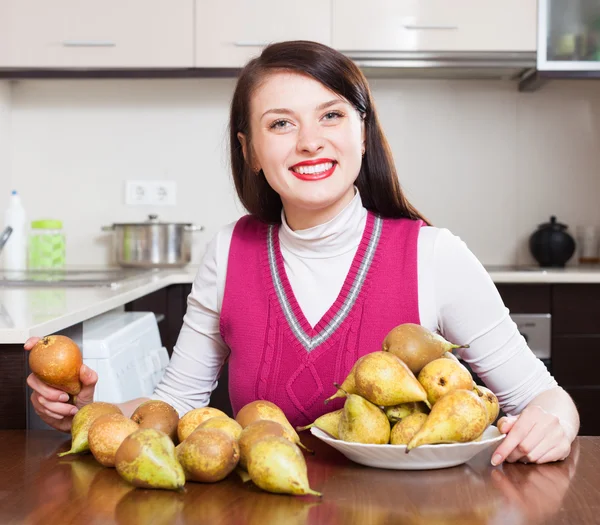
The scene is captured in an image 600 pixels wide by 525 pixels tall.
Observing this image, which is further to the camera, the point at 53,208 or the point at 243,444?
the point at 53,208

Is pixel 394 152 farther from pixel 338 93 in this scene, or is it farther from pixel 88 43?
pixel 338 93

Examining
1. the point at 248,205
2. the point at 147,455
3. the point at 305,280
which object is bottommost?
the point at 147,455

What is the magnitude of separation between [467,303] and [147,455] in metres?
0.68

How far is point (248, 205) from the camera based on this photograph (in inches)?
60.2

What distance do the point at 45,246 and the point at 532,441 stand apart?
8.27 ft

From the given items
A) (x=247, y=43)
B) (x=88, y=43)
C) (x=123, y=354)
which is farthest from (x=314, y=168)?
(x=88, y=43)

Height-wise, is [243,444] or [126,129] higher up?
[126,129]

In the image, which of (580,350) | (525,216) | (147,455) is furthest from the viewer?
(525,216)

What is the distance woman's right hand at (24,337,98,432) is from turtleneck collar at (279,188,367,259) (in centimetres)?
49

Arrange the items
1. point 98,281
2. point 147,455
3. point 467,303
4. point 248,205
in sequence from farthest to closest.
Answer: point 98,281
point 248,205
point 467,303
point 147,455

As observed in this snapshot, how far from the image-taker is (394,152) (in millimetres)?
3377

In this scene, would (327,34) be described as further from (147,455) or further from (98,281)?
(147,455)

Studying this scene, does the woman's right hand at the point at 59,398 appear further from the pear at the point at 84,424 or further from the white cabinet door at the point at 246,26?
the white cabinet door at the point at 246,26

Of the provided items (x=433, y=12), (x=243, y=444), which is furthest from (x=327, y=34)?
(x=243, y=444)
